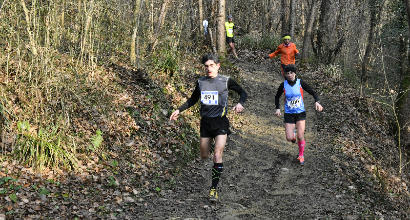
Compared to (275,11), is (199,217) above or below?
below

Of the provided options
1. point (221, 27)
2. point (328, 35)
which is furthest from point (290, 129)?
point (328, 35)

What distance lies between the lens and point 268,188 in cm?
730

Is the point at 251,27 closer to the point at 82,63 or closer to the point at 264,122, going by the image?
the point at 264,122

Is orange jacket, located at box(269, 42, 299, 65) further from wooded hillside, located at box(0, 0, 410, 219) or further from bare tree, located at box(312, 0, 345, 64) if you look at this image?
bare tree, located at box(312, 0, 345, 64)

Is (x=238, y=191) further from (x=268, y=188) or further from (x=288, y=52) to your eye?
(x=288, y=52)

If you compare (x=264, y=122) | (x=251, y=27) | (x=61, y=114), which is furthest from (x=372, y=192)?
(x=251, y=27)

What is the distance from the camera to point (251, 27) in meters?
30.1

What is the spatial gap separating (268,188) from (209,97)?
2.22 m

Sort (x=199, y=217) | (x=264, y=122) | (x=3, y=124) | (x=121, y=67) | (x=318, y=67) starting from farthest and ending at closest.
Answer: (x=318, y=67) < (x=264, y=122) < (x=121, y=67) < (x=3, y=124) < (x=199, y=217)

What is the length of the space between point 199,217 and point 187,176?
1978mm

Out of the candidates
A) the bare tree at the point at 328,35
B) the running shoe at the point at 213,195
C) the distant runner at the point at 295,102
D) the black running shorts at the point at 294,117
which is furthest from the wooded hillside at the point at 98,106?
the bare tree at the point at 328,35

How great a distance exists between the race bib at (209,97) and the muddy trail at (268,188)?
1.64 metres

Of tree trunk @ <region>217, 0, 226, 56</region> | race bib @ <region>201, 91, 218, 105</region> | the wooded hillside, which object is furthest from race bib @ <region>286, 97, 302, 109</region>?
tree trunk @ <region>217, 0, 226, 56</region>

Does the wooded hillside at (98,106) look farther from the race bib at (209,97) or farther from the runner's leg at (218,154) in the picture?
the race bib at (209,97)
